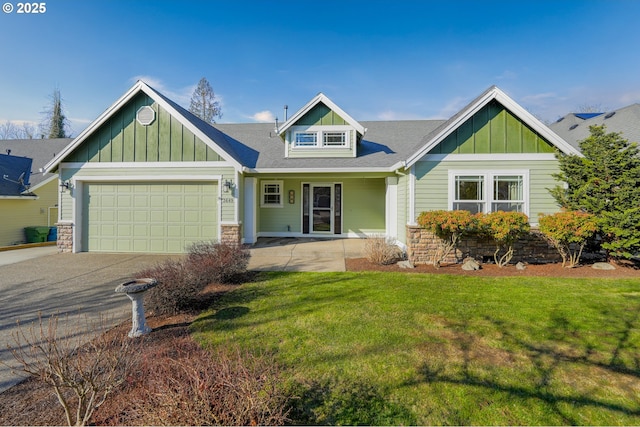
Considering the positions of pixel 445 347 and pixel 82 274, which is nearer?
pixel 445 347

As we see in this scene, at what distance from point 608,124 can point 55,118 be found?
138 ft

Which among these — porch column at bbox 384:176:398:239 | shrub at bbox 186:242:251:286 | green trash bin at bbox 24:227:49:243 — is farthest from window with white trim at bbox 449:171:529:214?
green trash bin at bbox 24:227:49:243

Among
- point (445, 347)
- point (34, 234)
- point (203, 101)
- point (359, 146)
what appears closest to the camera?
point (445, 347)

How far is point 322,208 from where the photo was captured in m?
13.0

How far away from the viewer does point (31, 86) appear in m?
10.7

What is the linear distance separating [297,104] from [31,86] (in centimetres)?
1053

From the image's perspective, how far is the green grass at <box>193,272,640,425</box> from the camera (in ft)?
8.65

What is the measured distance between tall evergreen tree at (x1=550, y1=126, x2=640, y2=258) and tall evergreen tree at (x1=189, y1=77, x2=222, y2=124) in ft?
93.0

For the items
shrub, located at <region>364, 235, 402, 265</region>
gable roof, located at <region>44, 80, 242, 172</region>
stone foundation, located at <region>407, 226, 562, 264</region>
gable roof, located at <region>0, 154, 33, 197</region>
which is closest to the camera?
shrub, located at <region>364, 235, 402, 265</region>

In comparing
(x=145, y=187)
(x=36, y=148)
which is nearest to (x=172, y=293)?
(x=145, y=187)

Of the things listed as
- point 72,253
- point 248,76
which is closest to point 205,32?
point 248,76

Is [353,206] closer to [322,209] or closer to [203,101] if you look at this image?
[322,209]

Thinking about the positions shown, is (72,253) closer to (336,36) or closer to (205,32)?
(205,32)

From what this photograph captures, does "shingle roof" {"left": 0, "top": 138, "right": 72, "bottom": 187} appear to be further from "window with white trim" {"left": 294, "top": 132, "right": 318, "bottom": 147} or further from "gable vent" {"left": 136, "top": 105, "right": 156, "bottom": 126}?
"window with white trim" {"left": 294, "top": 132, "right": 318, "bottom": 147}
